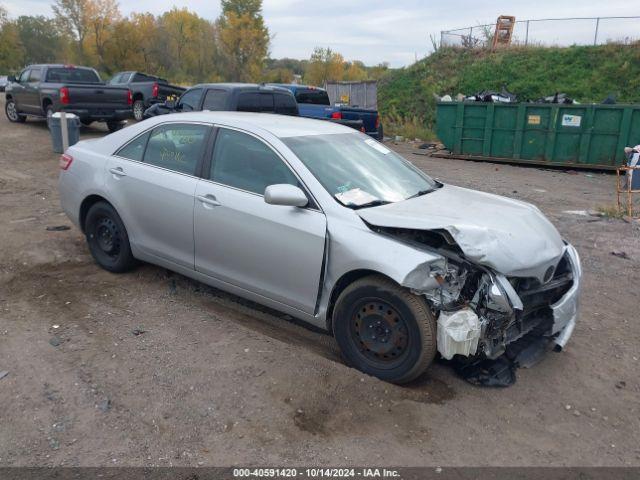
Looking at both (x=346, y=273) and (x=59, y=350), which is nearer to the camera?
(x=346, y=273)

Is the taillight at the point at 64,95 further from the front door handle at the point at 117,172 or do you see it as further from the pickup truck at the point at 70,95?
the front door handle at the point at 117,172

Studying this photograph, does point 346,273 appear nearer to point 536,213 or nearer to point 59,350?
point 536,213

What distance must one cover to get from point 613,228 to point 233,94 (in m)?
6.53

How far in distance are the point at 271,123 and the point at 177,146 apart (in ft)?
2.87

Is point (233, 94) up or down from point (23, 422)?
up

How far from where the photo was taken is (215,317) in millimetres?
4613

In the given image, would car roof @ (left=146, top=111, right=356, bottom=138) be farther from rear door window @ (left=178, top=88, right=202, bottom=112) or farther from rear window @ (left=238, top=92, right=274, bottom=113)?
rear door window @ (left=178, top=88, right=202, bottom=112)

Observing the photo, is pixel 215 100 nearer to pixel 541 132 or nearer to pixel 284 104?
pixel 284 104

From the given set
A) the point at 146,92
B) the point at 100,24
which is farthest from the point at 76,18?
the point at 146,92

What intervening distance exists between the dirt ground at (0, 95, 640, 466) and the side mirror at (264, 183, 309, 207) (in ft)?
3.64

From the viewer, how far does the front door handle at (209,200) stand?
4.35m

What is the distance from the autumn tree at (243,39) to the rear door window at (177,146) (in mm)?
44469

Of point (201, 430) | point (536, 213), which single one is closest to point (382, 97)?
point (536, 213)

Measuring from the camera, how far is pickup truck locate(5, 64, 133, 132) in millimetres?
14023
